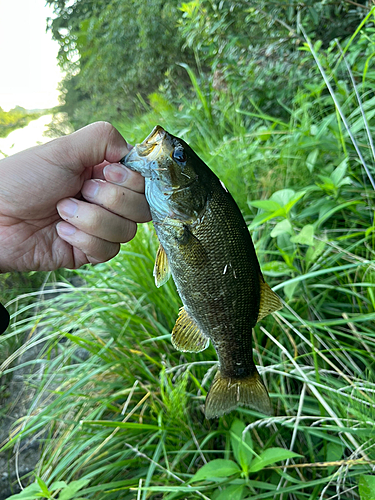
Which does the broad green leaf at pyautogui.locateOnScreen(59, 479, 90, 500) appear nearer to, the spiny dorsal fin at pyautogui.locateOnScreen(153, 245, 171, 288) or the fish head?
the spiny dorsal fin at pyautogui.locateOnScreen(153, 245, 171, 288)

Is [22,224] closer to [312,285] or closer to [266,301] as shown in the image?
[266,301]

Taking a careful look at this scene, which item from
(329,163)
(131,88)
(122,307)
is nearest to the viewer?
(122,307)

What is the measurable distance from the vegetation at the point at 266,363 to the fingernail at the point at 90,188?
2.75 feet

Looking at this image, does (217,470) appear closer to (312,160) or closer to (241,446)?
(241,446)

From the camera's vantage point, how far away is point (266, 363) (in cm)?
219

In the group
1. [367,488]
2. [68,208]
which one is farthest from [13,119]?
[367,488]

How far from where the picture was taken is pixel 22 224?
1698 millimetres

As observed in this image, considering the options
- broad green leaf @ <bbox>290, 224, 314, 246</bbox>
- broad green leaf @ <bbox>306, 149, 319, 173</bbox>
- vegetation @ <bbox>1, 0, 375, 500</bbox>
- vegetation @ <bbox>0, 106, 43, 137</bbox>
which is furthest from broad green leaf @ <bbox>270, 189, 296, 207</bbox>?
vegetation @ <bbox>0, 106, 43, 137</bbox>

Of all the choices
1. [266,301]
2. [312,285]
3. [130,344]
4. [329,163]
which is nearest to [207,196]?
[266,301]

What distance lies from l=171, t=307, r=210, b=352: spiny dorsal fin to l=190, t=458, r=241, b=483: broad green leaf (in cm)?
56

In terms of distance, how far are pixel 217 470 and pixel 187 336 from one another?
2.01 feet

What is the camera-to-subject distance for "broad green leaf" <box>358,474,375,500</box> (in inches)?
49.3

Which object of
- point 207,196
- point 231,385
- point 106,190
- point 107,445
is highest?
point 106,190

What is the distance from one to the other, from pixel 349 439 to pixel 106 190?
147 cm
